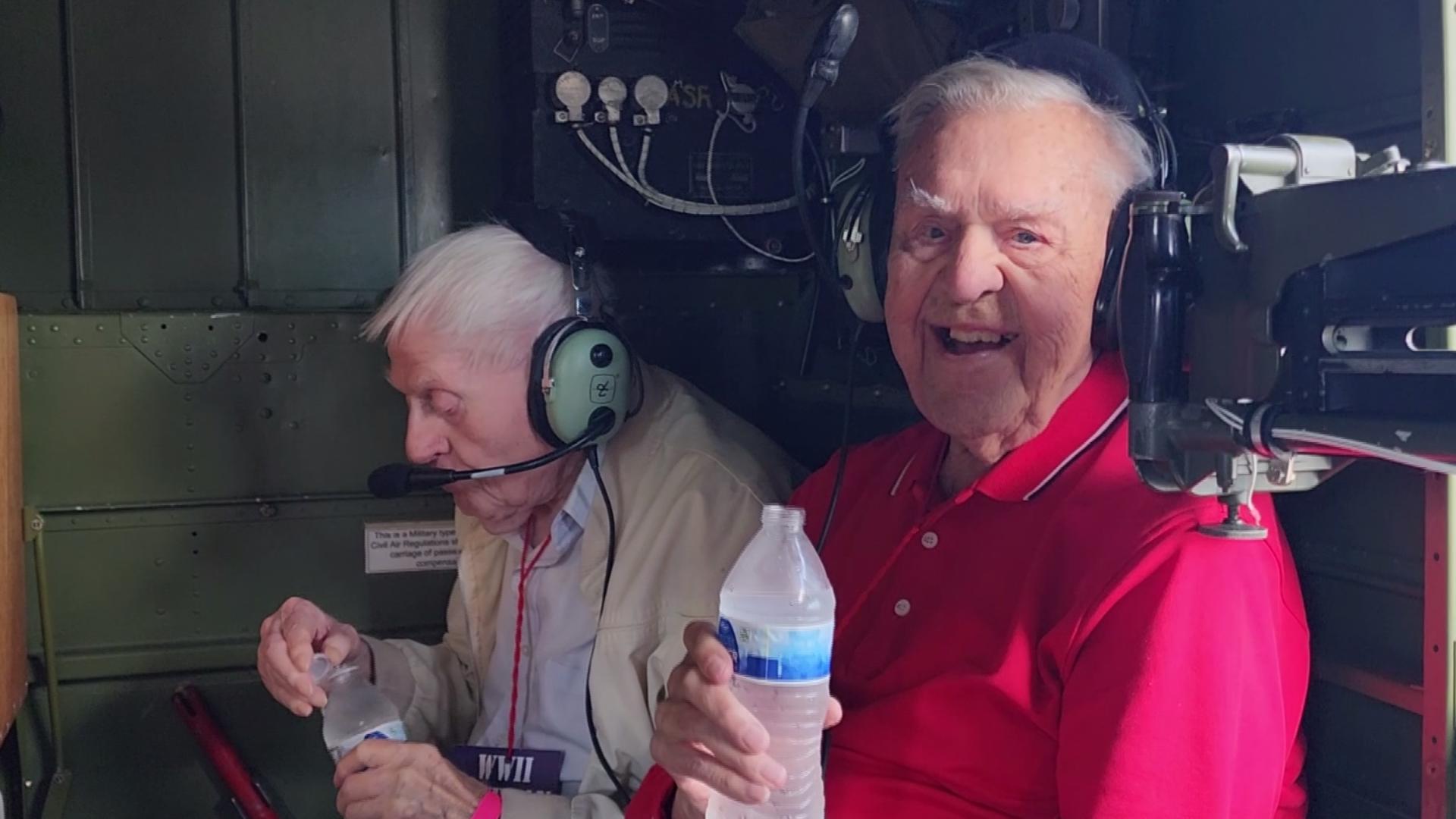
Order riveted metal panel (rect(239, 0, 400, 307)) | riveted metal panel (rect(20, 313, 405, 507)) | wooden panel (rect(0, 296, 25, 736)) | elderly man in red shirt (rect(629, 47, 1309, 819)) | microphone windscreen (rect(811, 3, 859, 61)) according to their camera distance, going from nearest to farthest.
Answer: elderly man in red shirt (rect(629, 47, 1309, 819))
microphone windscreen (rect(811, 3, 859, 61))
wooden panel (rect(0, 296, 25, 736))
riveted metal panel (rect(20, 313, 405, 507))
riveted metal panel (rect(239, 0, 400, 307))

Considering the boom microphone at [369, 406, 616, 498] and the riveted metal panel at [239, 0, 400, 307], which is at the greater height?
the riveted metal panel at [239, 0, 400, 307]

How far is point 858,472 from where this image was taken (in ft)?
4.48

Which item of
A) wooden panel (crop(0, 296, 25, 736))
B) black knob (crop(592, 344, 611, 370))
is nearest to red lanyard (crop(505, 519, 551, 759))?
black knob (crop(592, 344, 611, 370))

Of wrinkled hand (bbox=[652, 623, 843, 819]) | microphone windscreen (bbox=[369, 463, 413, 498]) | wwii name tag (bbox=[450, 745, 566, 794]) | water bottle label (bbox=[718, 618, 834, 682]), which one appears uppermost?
microphone windscreen (bbox=[369, 463, 413, 498])

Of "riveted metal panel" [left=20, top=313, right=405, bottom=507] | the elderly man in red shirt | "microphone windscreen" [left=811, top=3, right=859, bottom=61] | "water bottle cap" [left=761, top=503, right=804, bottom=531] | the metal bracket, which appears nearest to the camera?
the metal bracket

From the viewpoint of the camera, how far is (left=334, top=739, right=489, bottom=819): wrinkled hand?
135cm

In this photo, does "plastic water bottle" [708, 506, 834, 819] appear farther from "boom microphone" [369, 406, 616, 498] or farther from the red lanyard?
the red lanyard

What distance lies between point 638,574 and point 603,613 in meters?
0.07

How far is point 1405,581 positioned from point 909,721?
46cm

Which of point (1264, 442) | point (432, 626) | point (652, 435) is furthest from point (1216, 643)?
point (432, 626)

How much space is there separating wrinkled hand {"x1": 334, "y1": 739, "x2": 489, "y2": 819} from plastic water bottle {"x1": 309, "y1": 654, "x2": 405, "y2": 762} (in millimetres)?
37

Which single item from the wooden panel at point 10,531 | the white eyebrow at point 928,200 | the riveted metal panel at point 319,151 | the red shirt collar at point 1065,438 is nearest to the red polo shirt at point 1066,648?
the red shirt collar at point 1065,438

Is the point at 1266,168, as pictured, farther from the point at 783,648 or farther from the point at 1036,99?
the point at 783,648

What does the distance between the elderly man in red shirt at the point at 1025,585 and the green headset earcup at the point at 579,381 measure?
441mm
